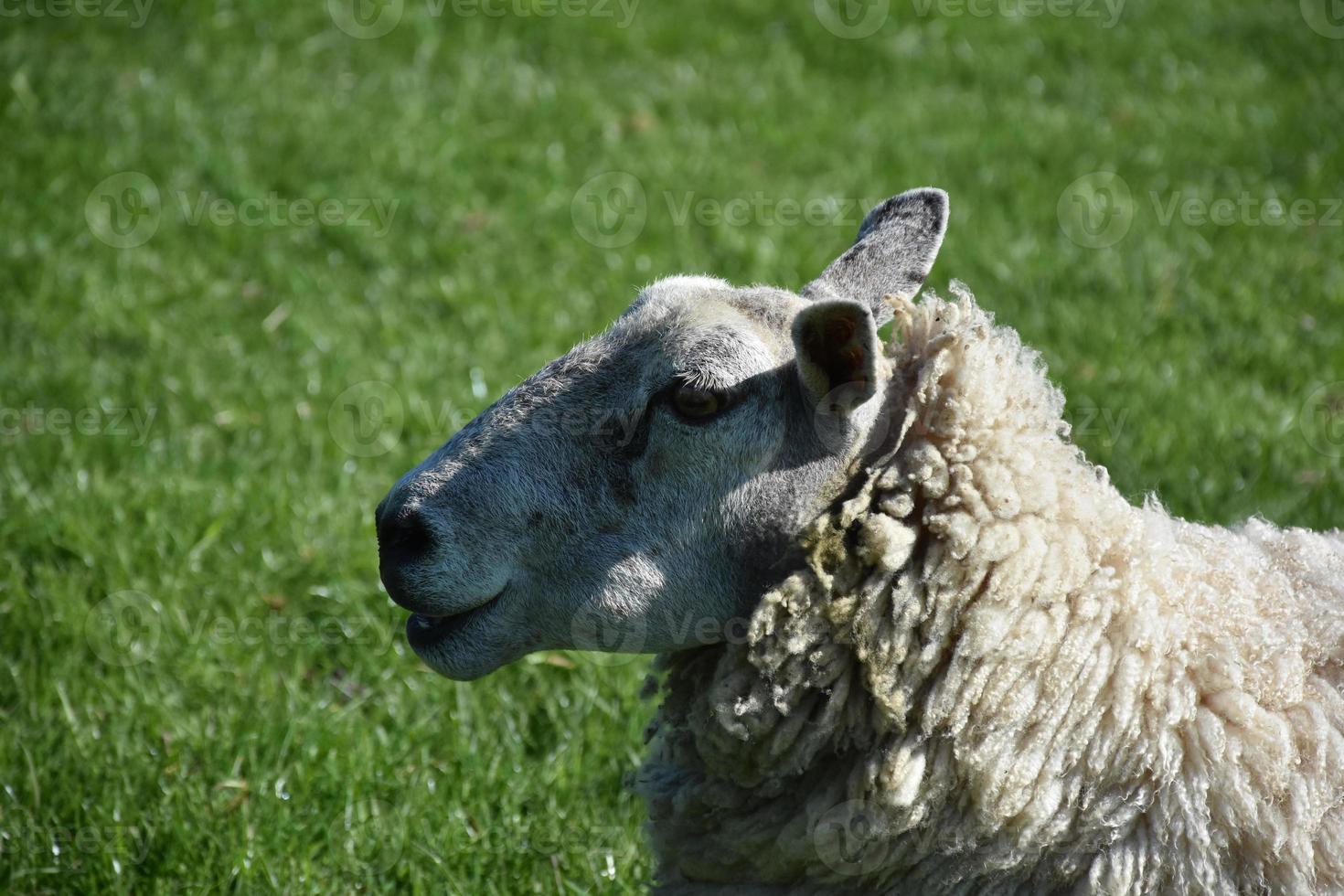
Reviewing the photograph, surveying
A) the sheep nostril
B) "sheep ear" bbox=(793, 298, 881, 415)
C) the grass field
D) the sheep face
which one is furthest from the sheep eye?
the grass field

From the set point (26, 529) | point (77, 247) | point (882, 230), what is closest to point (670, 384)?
point (882, 230)

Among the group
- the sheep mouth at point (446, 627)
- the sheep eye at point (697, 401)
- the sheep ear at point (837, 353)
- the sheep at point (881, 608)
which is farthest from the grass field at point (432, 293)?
the sheep ear at point (837, 353)

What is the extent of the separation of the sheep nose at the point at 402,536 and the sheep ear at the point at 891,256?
105 cm

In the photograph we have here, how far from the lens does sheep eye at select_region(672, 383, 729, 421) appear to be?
2.68 metres

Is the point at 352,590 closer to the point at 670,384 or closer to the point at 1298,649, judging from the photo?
the point at 670,384

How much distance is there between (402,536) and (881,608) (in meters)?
1.01

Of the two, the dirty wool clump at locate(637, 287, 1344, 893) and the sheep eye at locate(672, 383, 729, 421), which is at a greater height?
the sheep eye at locate(672, 383, 729, 421)

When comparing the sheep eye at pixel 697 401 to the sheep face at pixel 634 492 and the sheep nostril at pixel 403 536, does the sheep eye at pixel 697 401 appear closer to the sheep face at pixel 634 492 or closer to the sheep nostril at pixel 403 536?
the sheep face at pixel 634 492

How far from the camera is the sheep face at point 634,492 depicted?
2715mm

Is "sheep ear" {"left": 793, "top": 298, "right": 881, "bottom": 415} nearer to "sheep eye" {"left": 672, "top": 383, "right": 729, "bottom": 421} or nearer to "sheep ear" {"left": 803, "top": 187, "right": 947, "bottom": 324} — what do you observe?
"sheep eye" {"left": 672, "top": 383, "right": 729, "bottom": 421}

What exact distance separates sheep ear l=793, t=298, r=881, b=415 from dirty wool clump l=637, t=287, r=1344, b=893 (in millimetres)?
176

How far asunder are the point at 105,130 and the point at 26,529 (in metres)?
3.64

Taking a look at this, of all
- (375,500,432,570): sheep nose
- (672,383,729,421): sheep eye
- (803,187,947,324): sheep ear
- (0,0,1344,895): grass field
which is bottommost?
(0,0,1344,895): grass field

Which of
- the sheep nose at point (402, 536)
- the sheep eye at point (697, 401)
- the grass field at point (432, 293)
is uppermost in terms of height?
the sheep eye at point (697, 401)
